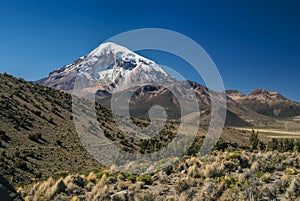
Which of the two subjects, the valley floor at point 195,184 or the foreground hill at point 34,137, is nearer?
the valley floor at point 195,184

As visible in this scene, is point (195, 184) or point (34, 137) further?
point (34, 137)

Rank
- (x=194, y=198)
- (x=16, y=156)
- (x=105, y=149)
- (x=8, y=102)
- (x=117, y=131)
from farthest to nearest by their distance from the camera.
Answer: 1. (x=117, y=131)
2. (x=8, y=102)
3. (x=105, y=149)
4. (x=16, y=156)
5. (x=194, y=198)

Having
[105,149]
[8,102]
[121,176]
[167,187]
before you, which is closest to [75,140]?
[105,149]

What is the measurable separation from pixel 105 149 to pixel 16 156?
1254cm

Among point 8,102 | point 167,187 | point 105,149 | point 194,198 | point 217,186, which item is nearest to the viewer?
point 194,198

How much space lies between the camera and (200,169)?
581 inches

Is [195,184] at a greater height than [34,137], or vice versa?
[34,137]

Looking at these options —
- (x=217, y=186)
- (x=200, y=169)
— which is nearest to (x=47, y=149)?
(x=200, y=169)

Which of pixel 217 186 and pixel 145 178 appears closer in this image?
pixel 217 186

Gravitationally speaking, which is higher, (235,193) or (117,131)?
(117,131)

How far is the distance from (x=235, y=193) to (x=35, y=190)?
823 cm

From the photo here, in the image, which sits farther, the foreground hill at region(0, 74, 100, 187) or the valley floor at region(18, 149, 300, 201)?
the foreground hill at region(0, 74, 100, 187)

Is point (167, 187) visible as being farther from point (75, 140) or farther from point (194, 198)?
point (75, 140)

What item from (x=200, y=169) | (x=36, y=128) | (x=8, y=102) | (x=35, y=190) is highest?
(x=8, y=102)
